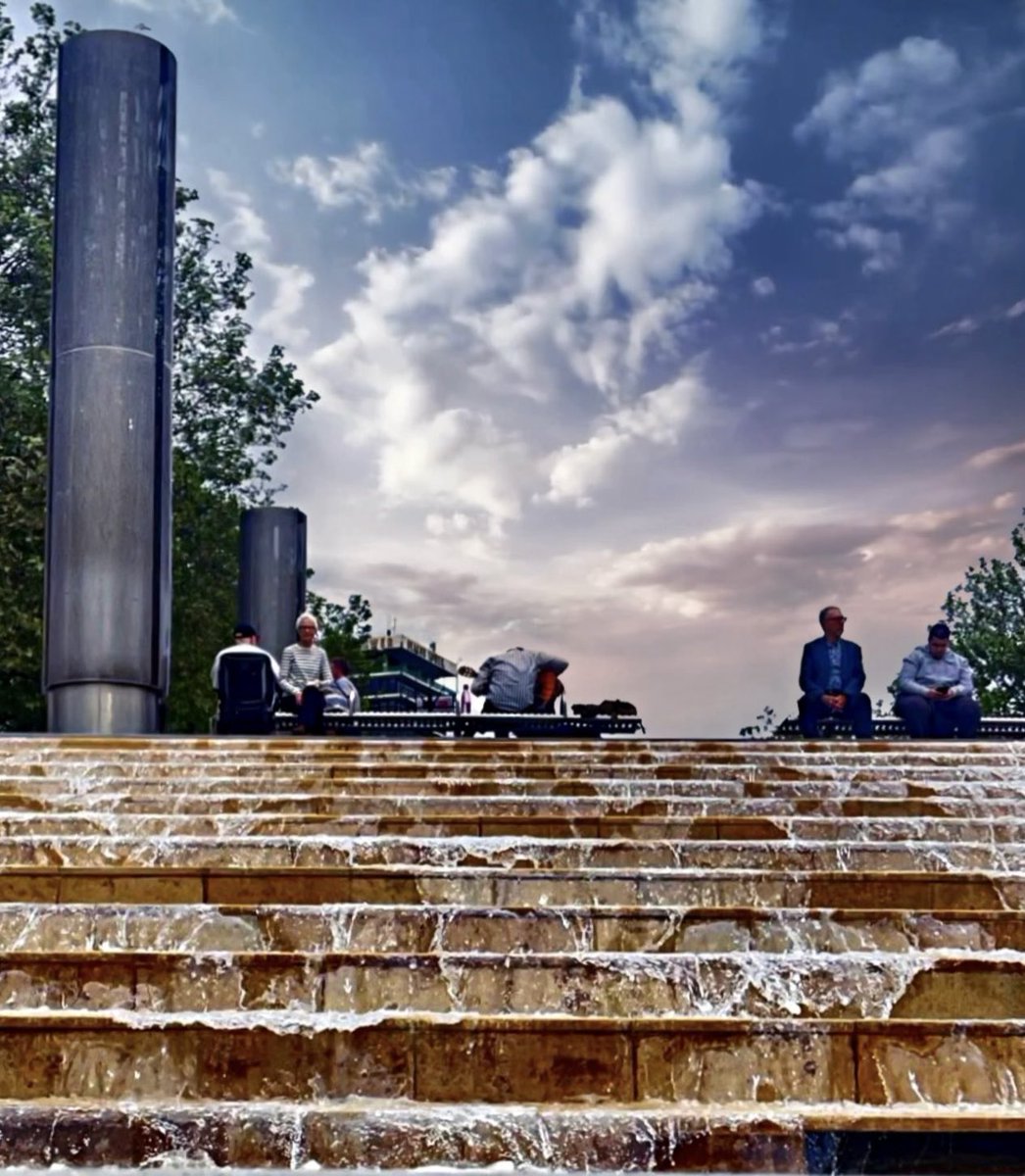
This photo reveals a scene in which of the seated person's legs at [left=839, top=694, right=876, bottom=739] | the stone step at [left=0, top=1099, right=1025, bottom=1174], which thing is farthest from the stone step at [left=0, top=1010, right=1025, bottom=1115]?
the seated person's legs at [left=839, top=694, right=876, bottom=739]

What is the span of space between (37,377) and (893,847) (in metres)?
20.4

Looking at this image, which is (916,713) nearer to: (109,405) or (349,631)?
(109,405)

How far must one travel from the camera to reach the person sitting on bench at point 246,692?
13.0m

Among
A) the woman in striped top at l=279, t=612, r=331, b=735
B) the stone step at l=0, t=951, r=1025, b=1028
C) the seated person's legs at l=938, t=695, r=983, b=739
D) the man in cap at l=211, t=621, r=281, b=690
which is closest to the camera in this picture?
the stone step at l=0, t=951, r=1025, b=1028

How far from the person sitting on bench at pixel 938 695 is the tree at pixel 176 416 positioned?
43.4ft

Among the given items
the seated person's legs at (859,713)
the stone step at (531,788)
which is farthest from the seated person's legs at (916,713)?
the stone step at (531,788)

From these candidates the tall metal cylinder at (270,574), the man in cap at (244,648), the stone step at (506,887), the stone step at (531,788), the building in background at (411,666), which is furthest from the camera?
the building in background at (411,666)

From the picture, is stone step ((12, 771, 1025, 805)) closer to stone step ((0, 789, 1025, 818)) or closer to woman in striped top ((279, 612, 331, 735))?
stone step ((0, 789, 1025, 818))

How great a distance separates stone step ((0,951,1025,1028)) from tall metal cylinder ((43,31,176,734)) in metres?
8.28

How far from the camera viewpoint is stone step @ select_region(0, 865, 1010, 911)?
257 inches

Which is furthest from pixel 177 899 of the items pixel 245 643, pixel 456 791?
pixel 245 643

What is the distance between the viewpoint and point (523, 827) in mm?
7770

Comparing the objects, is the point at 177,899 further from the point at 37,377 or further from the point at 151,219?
the point at 37,377

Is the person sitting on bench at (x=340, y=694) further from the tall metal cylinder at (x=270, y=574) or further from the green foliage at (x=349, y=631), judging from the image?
the green foliage at (x=349, y=631)
